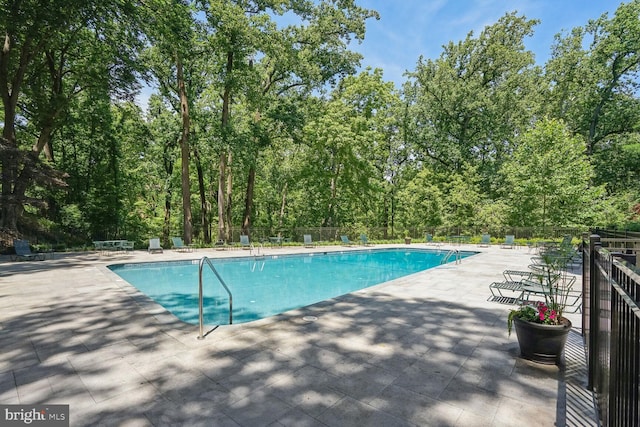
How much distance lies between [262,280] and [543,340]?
325 inches

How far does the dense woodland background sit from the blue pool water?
20.1 feet

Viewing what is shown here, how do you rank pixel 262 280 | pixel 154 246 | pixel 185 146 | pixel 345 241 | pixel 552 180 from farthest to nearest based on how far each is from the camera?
pixel 345 241 → pixel 552 180 → pixel 185 146 → pixel 154 246 → pixel 262 280

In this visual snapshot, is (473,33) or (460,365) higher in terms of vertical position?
(473,33)

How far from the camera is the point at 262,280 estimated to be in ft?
33.6

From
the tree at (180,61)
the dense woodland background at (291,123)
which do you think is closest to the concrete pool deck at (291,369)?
the tree at (180,61)

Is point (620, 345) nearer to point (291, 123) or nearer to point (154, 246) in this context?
point (154, 246)

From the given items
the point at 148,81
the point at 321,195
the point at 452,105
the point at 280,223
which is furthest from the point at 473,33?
the point at 148,81

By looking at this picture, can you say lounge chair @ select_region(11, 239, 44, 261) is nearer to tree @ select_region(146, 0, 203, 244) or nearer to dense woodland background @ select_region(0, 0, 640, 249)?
dense woodland background @ select_region(0, 0, 640, 249)

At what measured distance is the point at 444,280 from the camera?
777cm

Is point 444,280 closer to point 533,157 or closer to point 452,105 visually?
point 533,157

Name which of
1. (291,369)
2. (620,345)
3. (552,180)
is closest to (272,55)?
(291,369)

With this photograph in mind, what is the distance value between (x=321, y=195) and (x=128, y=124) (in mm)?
14653

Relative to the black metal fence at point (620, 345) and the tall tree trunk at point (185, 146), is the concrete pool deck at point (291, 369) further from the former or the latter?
the tall tree trunk at point (185, 146)

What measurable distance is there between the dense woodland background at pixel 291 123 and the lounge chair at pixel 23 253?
7.11 ft
